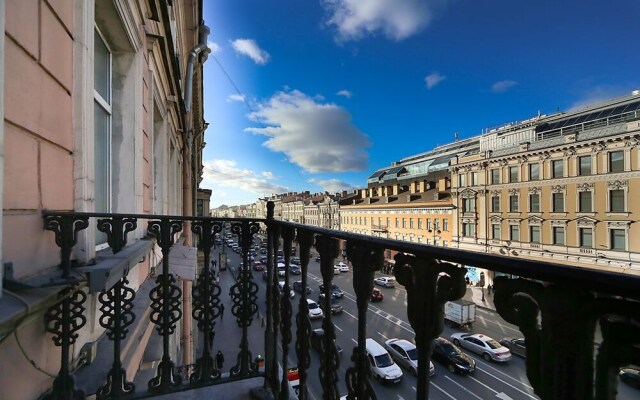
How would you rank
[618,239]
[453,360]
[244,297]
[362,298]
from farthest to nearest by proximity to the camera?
[618,239]
[453,360]
[244,297]
[362,298]

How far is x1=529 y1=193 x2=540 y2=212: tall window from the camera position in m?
22.3

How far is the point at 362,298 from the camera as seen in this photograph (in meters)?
1.37

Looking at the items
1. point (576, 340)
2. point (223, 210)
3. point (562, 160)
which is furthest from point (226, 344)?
point (223, 210)

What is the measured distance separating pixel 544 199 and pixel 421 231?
11269 mm

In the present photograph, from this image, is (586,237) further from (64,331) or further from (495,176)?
(64,331)

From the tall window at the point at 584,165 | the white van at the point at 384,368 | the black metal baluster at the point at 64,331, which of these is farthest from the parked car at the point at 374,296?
the tall window at the point at 584,165

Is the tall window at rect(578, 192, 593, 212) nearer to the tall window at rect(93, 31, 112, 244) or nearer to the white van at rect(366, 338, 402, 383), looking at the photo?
the white van at rect(366, 338, 402, 383)

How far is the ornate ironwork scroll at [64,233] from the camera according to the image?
1602 mm

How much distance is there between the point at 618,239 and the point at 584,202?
2.84 metres

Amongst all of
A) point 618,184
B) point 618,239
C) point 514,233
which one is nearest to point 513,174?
point 514,233

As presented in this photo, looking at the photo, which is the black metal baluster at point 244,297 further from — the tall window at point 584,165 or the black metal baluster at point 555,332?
the tall window at point 584,165

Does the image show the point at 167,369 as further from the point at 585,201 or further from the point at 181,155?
the point at 585,201

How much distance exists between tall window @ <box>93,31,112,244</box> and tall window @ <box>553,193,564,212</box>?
26.1 m

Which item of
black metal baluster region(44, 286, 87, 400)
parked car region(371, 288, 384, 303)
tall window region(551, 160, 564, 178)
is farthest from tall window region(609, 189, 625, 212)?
black metal baluster region(44, 286, 87, 400)
